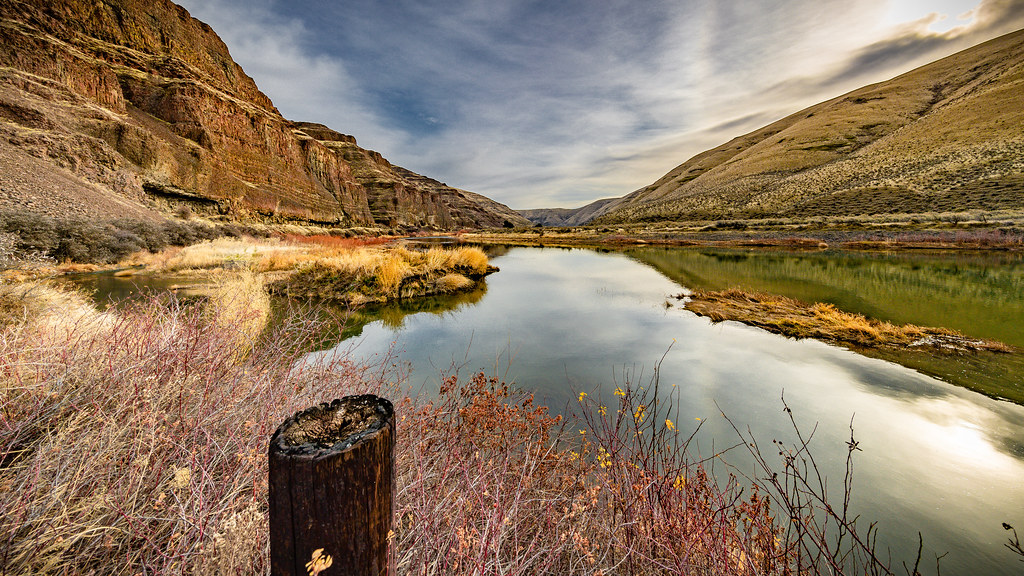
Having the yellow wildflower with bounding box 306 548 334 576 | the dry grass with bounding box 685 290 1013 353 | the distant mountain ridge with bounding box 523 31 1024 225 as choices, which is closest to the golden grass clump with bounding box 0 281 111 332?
the yellow wildflower with bounding box 306 548 334 576

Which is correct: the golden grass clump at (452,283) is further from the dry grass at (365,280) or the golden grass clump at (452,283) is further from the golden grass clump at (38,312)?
the golden grass clump at (38,312)

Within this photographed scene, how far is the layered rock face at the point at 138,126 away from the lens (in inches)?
668

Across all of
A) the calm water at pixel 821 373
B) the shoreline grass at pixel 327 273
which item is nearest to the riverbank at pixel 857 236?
the calm water at pixel 821 373

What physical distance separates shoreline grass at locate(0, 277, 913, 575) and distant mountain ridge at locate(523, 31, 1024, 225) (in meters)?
45.0

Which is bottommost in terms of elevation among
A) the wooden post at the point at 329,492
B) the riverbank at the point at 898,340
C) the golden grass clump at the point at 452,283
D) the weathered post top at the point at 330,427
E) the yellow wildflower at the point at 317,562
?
the riverbank at the point at 898,340

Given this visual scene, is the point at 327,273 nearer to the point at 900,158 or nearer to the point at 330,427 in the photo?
the point at 330,427

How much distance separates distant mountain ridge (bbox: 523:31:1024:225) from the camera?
3172 cm

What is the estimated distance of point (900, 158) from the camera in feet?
136

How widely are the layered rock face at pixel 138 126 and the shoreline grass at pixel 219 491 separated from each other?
56.6 feet

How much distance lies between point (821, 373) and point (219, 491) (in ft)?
25.7

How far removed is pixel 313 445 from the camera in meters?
0.87

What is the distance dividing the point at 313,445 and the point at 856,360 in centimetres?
885

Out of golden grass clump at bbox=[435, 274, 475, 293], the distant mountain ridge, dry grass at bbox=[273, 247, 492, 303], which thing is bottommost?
golden grass clump at bbox=[435, 274, 475, 293]

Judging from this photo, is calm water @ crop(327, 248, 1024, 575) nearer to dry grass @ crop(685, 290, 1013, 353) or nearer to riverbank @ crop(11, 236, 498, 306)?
dry grass @ crop(685, 290, 1013, 353)
